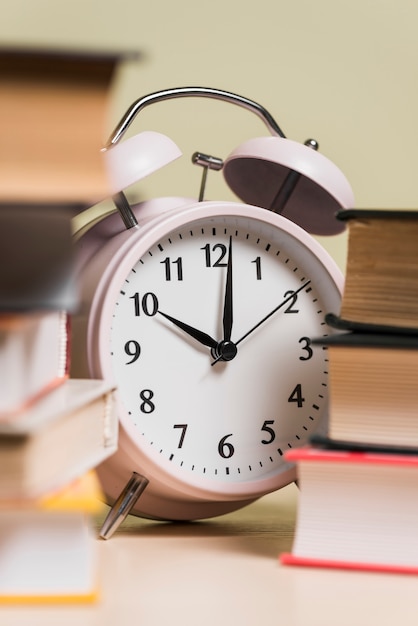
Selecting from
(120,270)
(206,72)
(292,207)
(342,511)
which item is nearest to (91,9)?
(206,72)

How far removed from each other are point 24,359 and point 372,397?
412 mm

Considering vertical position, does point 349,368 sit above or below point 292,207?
below

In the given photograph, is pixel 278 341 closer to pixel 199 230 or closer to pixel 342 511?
pixel 199 230

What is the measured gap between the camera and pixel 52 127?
0.98m

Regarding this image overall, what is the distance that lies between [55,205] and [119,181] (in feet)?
1.27

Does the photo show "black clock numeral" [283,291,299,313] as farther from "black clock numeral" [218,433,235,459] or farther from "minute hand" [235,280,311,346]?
"black clock numeral" [218,433,235,459]

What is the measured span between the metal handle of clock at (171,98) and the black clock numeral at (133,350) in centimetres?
24

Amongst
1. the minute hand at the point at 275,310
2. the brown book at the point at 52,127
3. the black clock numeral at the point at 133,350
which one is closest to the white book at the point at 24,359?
the brown book at the point at 52,127

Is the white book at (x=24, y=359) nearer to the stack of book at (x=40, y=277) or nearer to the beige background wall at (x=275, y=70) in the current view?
the stack of book at (x=40, y=277)

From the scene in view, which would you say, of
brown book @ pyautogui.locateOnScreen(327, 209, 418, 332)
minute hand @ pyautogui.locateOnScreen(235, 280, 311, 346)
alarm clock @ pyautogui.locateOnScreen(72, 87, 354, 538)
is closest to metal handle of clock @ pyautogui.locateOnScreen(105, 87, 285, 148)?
alarm clock @ pyautogui.locateOnScreen(72, 87, 354, 538)

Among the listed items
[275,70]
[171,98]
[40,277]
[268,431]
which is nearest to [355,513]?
[268,431]

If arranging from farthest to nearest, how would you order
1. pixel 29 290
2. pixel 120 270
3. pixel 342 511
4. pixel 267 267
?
pixel 267 267
pixel 120 270
pixel 342 511
pixel 29 290

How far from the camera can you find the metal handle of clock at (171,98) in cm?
145

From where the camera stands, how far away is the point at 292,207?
1.57m
